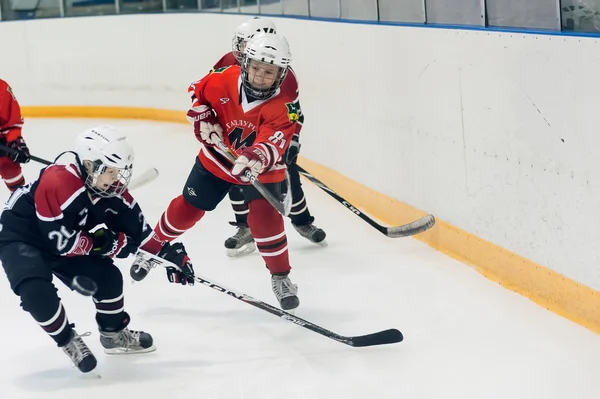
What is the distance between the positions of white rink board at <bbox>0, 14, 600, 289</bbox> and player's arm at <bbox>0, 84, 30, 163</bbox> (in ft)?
5.78

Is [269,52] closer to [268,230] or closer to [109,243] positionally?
[268,230]

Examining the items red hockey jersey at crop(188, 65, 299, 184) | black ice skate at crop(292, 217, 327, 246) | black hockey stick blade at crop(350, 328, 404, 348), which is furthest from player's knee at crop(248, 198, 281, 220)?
black ice skate at crop(292, 217, 327, 246)

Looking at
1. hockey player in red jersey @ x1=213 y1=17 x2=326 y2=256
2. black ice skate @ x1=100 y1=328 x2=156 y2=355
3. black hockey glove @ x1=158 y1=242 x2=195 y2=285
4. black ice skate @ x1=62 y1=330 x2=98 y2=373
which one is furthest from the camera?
hockey player in red jersey @ x1=213 y1=17 x2=326 y2=256

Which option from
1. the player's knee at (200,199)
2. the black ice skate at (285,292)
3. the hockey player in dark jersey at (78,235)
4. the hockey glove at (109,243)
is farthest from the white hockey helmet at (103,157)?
the black ice skate at (285,292)

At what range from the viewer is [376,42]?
188 inches

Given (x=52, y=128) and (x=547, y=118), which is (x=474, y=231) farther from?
(x=52, y=128)

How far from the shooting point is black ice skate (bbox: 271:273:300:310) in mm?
3486

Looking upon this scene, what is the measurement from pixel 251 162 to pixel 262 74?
1.12ft

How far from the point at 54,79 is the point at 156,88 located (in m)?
1.09

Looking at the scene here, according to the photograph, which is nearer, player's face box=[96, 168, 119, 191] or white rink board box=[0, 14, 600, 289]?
player's face box=[96, 168, 119, 191]

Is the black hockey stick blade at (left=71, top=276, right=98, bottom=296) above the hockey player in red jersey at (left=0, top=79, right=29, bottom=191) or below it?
below

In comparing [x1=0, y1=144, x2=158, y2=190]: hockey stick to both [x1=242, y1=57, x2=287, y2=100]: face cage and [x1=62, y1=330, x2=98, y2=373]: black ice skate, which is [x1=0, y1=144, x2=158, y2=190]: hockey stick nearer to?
[x1=242, y1=57, x2=287, y2=100]: face cage

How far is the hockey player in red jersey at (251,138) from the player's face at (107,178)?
20.3 inches

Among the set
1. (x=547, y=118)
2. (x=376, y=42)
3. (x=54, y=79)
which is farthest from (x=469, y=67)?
(x=54, y=79)
